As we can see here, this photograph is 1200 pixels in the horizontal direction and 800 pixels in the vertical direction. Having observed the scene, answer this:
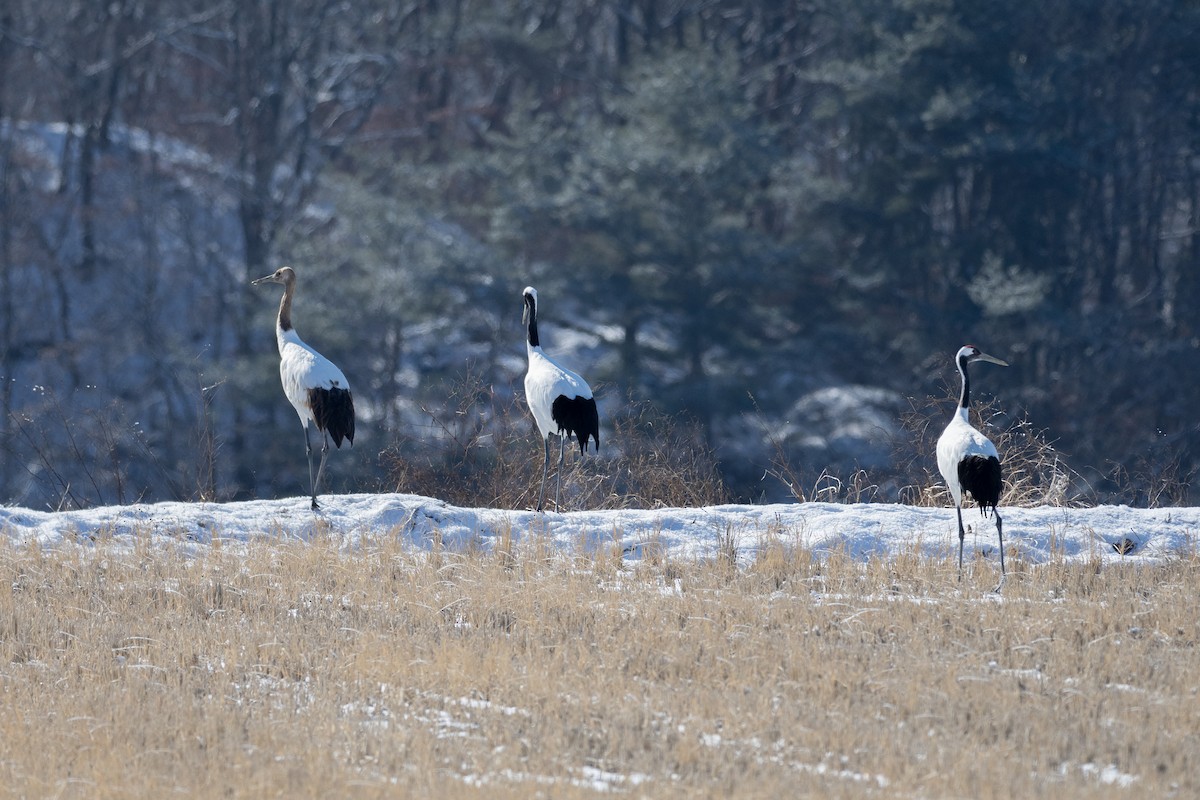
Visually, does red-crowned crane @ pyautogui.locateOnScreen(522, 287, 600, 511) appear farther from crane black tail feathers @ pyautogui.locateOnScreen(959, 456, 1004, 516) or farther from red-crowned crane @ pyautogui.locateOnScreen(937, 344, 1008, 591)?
crane black tail feathers @ pyautogui.locateOnScreen(959, 456, 1004, 516)

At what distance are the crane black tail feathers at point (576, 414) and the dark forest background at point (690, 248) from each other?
10.7m

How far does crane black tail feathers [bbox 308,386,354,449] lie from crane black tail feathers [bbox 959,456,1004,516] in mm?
4640

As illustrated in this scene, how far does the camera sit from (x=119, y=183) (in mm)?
32469

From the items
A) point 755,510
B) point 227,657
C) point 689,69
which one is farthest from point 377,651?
point 689,69

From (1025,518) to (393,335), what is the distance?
19.2 metres

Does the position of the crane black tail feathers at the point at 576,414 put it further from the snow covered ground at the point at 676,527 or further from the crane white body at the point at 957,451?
the crane white body at the point at 957,451

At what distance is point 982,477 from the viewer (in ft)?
29.9

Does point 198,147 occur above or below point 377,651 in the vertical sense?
above

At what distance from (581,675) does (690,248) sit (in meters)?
20.3

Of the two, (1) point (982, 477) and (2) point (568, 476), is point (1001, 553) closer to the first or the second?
(1) point (982, 477)

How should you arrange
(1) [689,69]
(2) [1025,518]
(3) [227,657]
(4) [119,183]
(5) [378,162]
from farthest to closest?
(4) [119,183] → (5) [378,162] → (1) [689,69] → (2) [1025,518] → (3) [227,657]

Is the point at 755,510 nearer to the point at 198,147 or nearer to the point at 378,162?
the point at 378,162

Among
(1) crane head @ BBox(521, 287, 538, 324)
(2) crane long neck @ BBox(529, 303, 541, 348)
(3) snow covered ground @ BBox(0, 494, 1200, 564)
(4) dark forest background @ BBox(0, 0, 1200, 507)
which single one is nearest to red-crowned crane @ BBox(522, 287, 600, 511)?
(2) crane long neck @ BBox(529, 303, 541, 348)

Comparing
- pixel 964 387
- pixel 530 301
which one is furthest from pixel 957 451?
pixel 530 301
